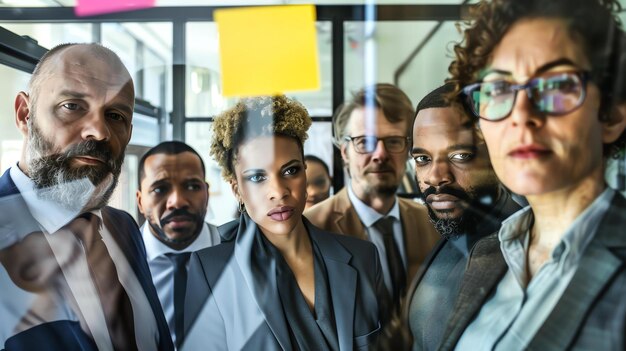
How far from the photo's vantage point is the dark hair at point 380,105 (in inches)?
53.8

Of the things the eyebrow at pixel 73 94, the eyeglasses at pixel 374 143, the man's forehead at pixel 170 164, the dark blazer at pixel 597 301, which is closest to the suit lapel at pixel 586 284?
the dark blazer at pixel 597 301

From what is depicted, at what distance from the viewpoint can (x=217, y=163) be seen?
4.65 feet

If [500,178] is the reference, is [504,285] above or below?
below

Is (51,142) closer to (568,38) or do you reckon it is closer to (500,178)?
(500,178)

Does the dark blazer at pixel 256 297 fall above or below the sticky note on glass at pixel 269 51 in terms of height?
below

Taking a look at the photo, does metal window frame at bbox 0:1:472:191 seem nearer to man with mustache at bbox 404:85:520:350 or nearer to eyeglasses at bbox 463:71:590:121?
man with mustache at bbox 404:85:520:350

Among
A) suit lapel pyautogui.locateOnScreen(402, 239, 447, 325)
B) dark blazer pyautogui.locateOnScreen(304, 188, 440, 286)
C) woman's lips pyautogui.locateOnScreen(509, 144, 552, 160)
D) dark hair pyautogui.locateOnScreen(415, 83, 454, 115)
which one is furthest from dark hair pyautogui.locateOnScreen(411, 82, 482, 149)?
suit lapel pyautogui.locateOnScreen(402, 239, 447, 325)

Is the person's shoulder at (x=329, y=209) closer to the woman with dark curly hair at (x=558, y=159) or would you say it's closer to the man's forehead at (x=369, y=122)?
the man's forehead at (x=369, y=122)

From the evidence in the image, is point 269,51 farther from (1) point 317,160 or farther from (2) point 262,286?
(2) point 262,286

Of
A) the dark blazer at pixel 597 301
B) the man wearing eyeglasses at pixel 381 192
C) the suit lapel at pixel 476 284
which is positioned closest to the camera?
the dark blazer at pixel 597 301

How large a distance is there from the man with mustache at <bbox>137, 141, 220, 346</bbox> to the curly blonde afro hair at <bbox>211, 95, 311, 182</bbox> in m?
0.10

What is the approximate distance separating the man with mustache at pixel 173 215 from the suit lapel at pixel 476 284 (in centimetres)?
67

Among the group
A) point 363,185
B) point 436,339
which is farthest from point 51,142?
point 436,339

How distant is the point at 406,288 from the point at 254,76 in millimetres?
709
